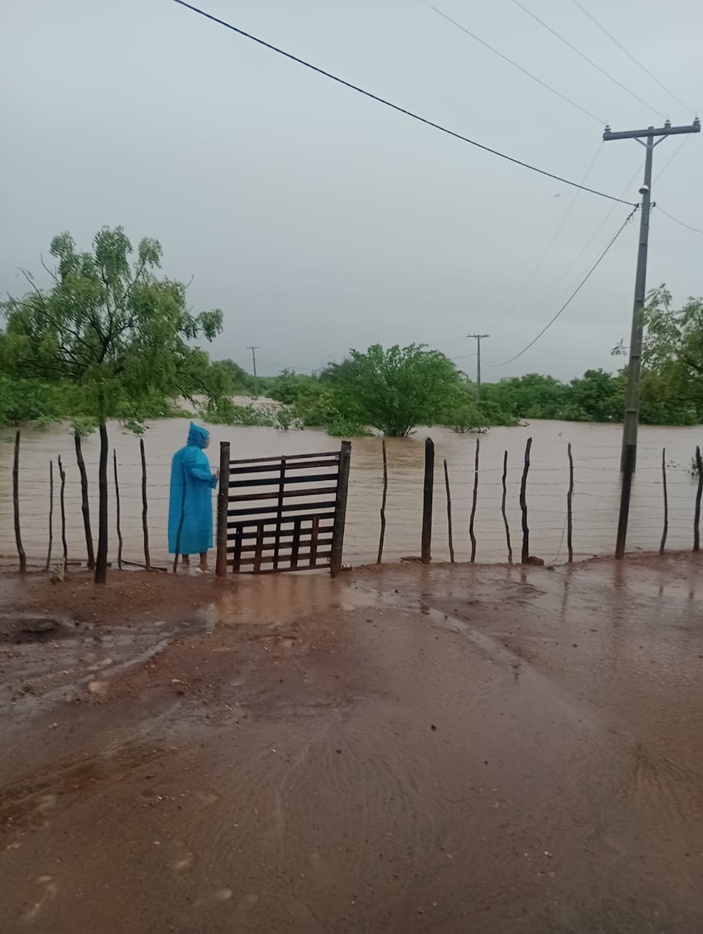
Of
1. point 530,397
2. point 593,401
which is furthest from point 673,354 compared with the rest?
point 530,397

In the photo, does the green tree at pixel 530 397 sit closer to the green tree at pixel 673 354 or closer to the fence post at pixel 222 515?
the green tree at pixel 673 354

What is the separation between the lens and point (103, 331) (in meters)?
6.47

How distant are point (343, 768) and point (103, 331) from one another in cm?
440

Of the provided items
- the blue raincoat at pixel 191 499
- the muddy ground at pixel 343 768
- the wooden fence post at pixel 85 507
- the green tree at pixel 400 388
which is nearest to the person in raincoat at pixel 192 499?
the blue raincoat at pixel 191 499

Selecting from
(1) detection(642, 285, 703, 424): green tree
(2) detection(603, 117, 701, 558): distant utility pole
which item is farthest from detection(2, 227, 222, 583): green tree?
(2) detection(603, 117, 701, 558): distant utility pole

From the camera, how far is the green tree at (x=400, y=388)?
94.4 ft

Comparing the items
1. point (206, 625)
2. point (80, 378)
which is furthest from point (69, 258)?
point (206, 625)

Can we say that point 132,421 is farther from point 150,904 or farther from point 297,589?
point 150,904

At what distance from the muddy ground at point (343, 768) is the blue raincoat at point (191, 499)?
4.61 ft

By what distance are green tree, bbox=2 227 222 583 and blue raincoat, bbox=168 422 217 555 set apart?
4.56 ft

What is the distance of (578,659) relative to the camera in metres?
5.66

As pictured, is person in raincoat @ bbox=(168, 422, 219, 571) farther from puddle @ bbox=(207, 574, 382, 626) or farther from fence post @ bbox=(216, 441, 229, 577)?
puddle @ bbox=(207, 574, 382, 626)

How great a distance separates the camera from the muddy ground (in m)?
2.90

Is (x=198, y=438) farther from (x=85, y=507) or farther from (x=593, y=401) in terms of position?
(x=593, y=401)
